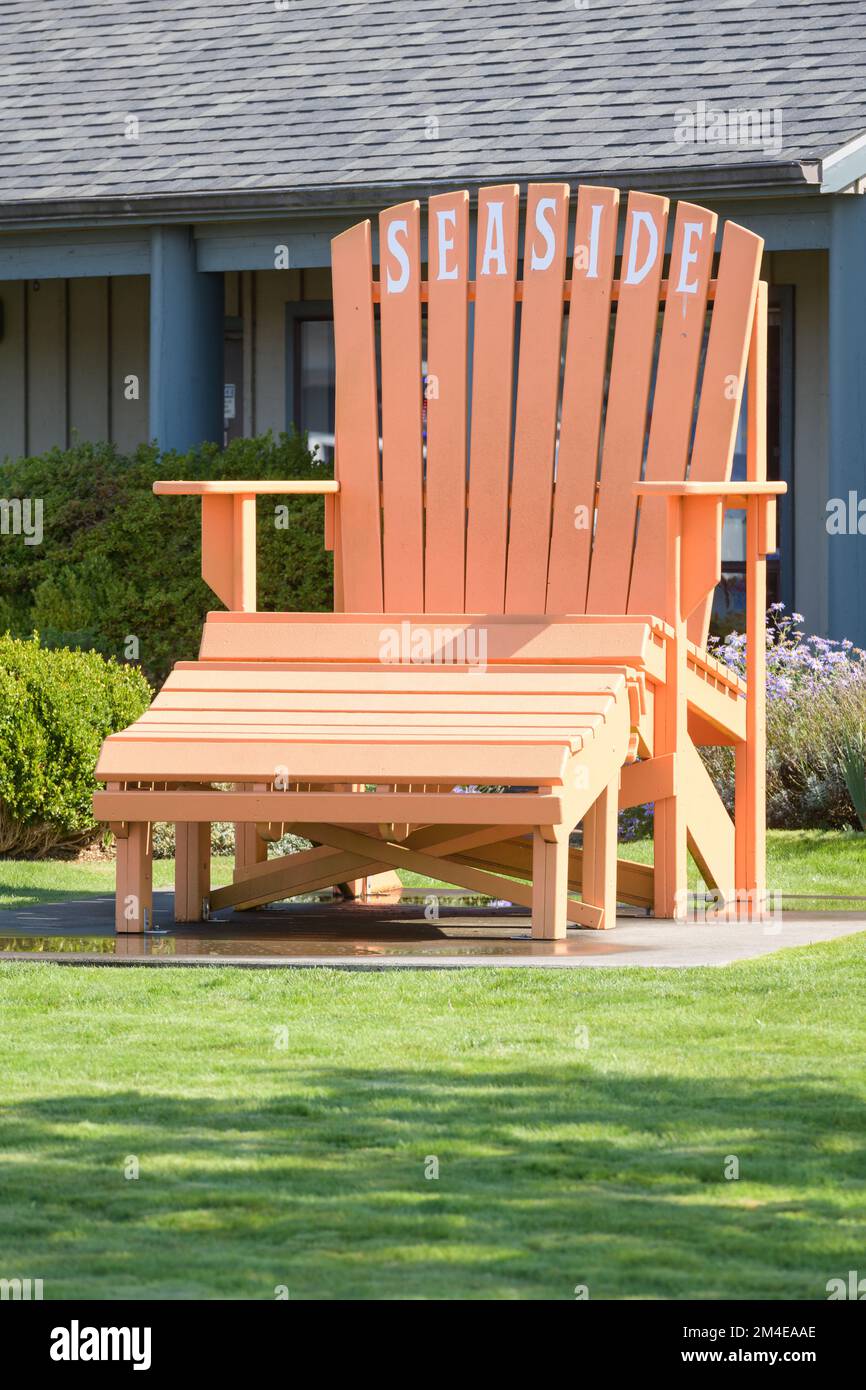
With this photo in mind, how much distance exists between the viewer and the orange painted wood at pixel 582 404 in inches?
285

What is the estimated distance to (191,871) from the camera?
6488 millimetres

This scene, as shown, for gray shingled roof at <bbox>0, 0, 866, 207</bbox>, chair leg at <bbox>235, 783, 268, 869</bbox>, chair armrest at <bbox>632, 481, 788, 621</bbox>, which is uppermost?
gray shingled roof at <bbox>0, 0, 866, 207</bbox>

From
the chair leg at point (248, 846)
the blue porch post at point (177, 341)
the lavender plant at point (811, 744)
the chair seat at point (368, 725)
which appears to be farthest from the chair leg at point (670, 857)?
the blue porch post at point (177, 341)

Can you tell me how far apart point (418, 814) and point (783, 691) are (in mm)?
4477

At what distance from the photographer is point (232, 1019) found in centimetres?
478

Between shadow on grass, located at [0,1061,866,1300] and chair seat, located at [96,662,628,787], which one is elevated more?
chair seat, located at [96,662,628,787]

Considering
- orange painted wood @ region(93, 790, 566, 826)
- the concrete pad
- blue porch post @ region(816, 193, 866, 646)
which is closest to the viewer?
the concrete pad

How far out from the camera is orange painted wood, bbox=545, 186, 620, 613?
7234mm

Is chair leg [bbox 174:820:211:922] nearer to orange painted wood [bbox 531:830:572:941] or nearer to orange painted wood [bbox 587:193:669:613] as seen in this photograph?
orange painted wood [bbox 531:830:572:941]

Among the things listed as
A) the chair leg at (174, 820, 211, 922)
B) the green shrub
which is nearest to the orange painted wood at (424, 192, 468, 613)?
the chair leg at (174, 820, 211, 922)

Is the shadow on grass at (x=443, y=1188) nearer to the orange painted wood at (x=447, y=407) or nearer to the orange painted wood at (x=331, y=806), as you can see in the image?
the orange painted wood at (x=331, y=806)

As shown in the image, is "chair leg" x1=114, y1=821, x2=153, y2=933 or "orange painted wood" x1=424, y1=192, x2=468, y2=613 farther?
"orange painted wood" x1=424, y1=192, x2=468, y2=613

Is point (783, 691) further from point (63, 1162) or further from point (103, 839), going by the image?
point (63, 1162)

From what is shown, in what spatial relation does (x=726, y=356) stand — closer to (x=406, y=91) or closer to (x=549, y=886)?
(x=549, y=886)
